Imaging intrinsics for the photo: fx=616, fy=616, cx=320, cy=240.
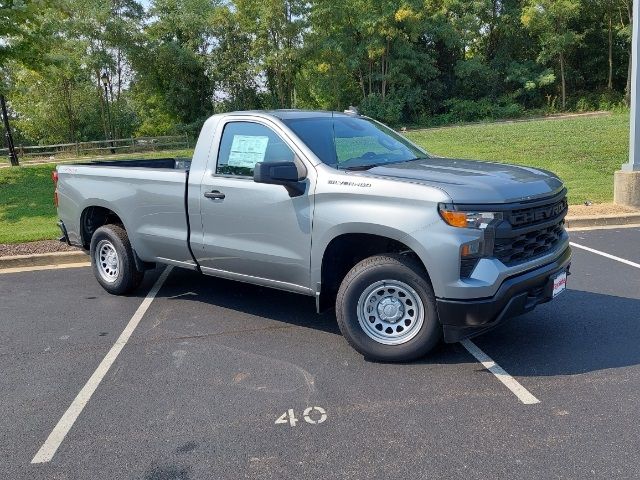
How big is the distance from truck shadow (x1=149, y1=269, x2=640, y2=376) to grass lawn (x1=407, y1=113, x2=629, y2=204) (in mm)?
6082

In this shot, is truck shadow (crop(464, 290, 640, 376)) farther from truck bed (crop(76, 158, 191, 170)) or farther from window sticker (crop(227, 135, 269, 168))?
truck bed (crop(76, 158, 191, 170))

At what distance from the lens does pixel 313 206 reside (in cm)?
472

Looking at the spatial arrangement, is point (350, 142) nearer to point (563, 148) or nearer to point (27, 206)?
point (27, 206)

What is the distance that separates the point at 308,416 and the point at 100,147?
106 ft

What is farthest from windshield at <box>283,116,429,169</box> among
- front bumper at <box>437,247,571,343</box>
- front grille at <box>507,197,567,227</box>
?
front bumper at <box>437,247,571,343</box>

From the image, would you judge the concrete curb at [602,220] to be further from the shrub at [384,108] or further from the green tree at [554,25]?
the green tree at [554,25]

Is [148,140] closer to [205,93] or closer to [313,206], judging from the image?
[205,93]

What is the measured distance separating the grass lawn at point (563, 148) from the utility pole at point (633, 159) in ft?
2.28

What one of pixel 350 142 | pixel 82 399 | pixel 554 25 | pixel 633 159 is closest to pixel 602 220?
pixel 633 159

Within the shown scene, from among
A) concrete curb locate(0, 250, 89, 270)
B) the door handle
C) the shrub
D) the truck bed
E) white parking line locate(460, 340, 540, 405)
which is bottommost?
white parking line locate(460, 340, 540, 405)

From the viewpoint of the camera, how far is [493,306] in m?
4.12

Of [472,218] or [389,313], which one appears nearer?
[472,218]

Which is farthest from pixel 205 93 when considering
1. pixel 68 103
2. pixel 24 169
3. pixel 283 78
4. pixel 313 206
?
pixel 313 206

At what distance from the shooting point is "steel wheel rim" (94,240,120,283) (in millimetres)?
6684
